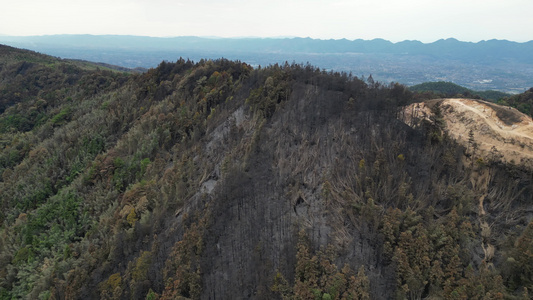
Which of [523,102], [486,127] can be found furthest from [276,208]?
[523,102]

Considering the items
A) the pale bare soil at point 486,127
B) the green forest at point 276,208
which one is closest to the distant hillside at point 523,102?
the green forest at point 276,208

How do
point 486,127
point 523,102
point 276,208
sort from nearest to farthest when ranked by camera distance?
point 276,208 → point 486,127 → point 523,102

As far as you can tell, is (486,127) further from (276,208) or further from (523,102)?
(523,102)

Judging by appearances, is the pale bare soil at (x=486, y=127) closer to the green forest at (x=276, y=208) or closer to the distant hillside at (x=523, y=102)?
the green forest at (x=276, y=208)

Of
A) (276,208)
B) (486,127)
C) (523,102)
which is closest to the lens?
(276,208)

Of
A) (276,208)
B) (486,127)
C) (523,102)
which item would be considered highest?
(523,102)

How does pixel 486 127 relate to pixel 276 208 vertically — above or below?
above

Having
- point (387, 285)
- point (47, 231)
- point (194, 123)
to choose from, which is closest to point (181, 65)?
point (194, 123)
